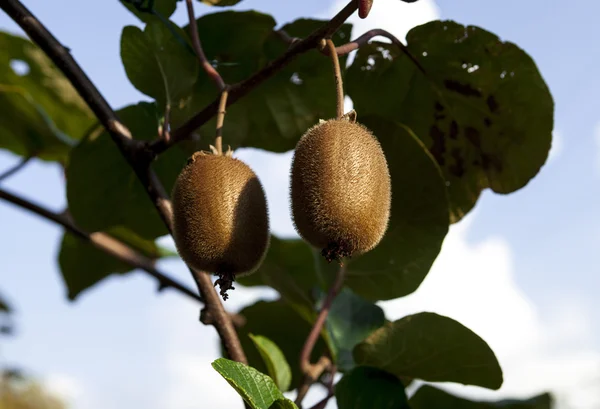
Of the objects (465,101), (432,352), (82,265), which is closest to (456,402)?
(432,352)

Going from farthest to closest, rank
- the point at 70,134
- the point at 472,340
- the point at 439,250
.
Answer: the point at 70,134, the point at 439,250, the point at 472,340

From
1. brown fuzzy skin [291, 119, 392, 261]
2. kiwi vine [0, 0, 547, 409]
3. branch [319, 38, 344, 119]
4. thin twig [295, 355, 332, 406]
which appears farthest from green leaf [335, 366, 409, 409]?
branch [319, 38, 344, 119]

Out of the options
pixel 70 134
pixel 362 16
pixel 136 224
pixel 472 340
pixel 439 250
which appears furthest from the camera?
pixel 70 134

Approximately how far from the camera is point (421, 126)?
1450mm

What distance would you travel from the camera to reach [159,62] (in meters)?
1.29

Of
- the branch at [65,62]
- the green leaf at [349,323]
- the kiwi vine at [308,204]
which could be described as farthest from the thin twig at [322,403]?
the branch at [65,62]

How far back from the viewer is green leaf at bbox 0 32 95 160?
7.20 feet

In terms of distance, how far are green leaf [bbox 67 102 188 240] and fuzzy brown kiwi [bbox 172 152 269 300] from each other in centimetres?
46

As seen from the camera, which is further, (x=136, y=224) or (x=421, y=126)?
(x=136, y=224)

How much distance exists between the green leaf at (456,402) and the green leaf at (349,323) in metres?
0.16

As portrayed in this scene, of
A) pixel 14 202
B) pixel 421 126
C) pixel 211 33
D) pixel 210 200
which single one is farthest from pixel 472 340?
pixel 14 202

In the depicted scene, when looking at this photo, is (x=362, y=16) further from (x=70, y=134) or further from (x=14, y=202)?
(x=70, y=134)

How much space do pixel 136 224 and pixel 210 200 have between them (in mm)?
708

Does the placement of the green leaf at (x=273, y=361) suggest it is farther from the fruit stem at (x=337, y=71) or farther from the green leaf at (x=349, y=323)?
the fruit stem at (x=337, y=71)
